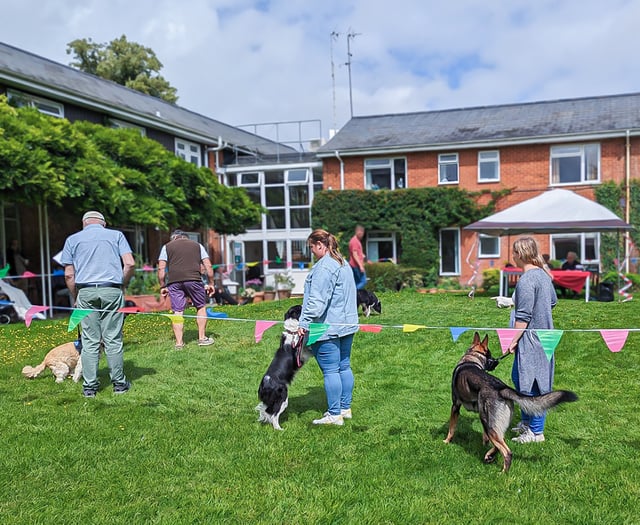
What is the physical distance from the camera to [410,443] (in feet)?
14.7

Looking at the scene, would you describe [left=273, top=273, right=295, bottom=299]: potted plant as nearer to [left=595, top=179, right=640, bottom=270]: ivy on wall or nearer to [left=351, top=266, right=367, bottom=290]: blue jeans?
[left=351, top=266, right=367, bottom=290]: blue jeans

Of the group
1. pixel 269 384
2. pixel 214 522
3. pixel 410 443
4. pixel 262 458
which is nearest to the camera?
pixel 214 522

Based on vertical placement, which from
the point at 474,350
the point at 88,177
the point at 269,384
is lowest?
the point at 269,384

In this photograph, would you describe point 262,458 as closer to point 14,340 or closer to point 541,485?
point 541,485

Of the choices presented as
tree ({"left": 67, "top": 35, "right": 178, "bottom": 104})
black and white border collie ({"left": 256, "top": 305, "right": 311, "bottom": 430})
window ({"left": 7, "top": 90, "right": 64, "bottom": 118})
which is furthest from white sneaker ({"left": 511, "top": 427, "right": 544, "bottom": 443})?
tree ({"left": 67, "top": 35, "right": 178, "bottom": 104})

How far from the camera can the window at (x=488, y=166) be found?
21.8 metres

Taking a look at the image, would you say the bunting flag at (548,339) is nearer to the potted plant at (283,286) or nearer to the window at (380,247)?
the potted plant at (283,286)

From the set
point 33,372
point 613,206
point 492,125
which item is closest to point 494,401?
point 33,372

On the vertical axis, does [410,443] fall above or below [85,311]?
below

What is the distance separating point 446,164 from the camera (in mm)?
22453

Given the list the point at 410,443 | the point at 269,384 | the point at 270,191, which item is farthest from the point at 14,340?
the point at 270,191

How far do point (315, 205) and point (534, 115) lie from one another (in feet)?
31.3

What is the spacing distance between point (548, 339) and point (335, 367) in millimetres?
1706

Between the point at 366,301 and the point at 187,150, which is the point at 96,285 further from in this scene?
the point at 187,150
